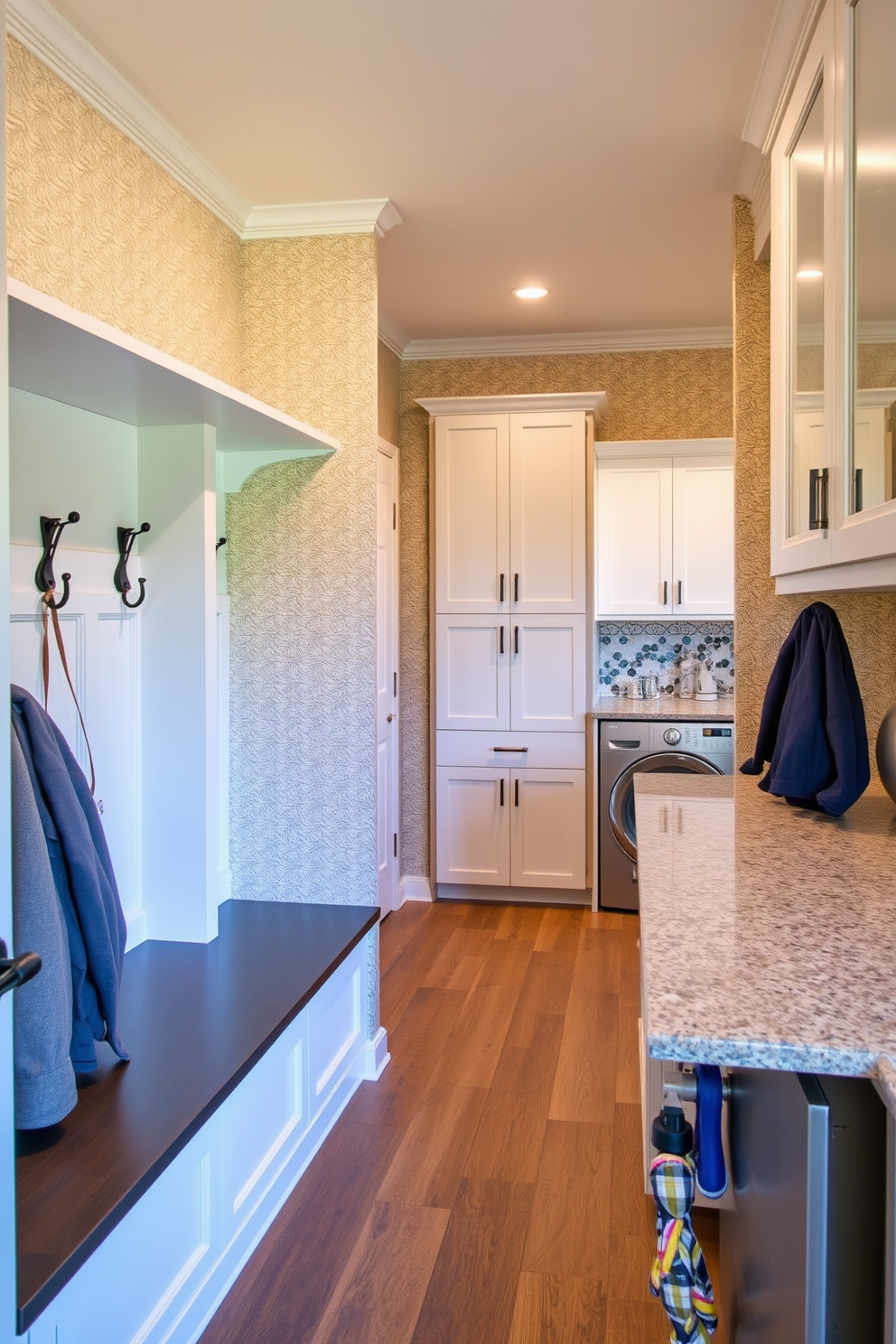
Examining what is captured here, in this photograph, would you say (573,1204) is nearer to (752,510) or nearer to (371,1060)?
(371,1060)

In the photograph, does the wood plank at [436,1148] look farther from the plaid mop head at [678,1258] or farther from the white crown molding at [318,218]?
the white crown molding at [318,218]

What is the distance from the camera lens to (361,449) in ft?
9.80

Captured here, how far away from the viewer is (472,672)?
4.75 meters

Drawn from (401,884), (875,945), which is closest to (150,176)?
Result: (875,945)

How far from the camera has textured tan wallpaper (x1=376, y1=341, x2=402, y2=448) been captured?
461cm

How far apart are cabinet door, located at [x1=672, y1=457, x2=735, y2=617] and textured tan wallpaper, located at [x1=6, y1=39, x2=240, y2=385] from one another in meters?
2.46

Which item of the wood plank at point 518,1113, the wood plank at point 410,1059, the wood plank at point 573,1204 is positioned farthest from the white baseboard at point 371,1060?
the wood plank at point 573,1204

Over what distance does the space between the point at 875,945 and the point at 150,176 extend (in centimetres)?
242

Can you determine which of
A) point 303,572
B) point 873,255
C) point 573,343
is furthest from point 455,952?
point 873,255

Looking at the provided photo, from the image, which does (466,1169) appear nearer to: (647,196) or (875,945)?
(875,945)

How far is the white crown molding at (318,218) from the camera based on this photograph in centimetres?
303

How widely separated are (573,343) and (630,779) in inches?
82.9

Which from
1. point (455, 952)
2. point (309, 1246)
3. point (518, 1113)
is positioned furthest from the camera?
point (455, 952)

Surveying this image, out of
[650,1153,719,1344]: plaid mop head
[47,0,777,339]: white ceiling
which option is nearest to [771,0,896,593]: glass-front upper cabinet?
[47,0,777,339]: white ceiling
